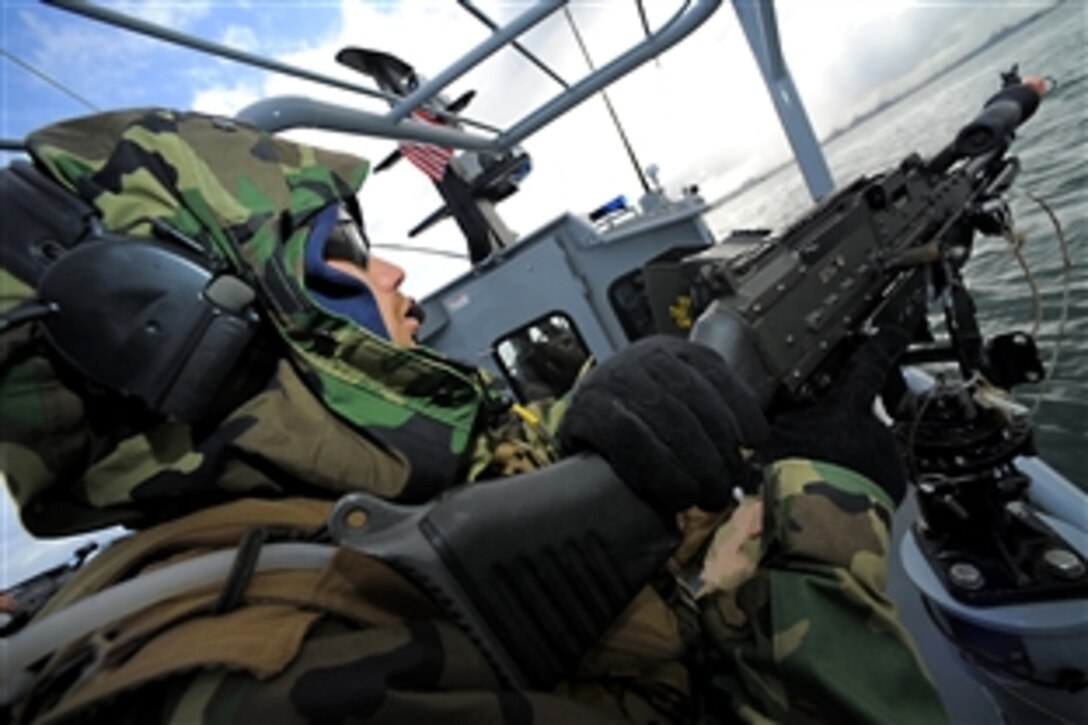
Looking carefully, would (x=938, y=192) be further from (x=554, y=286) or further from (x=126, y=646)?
(x=554, y=286)

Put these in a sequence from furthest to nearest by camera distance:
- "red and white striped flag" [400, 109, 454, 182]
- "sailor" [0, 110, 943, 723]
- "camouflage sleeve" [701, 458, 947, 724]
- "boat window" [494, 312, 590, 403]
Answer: "boat window" [494, 312, 590, 403], "red and white striped flag" [400, 109, 454, 182], "camouflage sleeve" [701, 458, 947, 724], "sailor" [0, 110, 943, 723]

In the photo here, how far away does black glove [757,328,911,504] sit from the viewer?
132 centimetres

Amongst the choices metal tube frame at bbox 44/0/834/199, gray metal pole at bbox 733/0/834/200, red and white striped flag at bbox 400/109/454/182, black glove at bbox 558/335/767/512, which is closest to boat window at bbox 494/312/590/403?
red and white striped flag at bbox 400/109/454/182

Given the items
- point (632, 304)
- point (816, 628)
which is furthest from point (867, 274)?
point (632, 304)

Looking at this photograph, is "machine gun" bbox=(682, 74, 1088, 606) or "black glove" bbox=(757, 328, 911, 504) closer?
"black glove" bbox=(757, 328, 911, 504)

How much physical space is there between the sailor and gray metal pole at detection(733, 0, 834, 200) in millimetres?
3238

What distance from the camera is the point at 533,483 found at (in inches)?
32.7

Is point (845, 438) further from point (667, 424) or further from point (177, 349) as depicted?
point (177, 349)

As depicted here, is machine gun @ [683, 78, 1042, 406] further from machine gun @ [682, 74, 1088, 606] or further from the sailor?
the sailor

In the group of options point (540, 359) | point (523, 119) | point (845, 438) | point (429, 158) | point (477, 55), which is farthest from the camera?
point (540, 359)

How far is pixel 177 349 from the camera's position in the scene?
2.79 feet

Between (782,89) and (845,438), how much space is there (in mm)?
3467

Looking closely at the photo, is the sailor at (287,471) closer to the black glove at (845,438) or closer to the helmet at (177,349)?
the helmet at (177,349)

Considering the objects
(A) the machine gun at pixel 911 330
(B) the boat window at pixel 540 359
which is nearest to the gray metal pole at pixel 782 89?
(A) the machine gun at pixel 911 330
